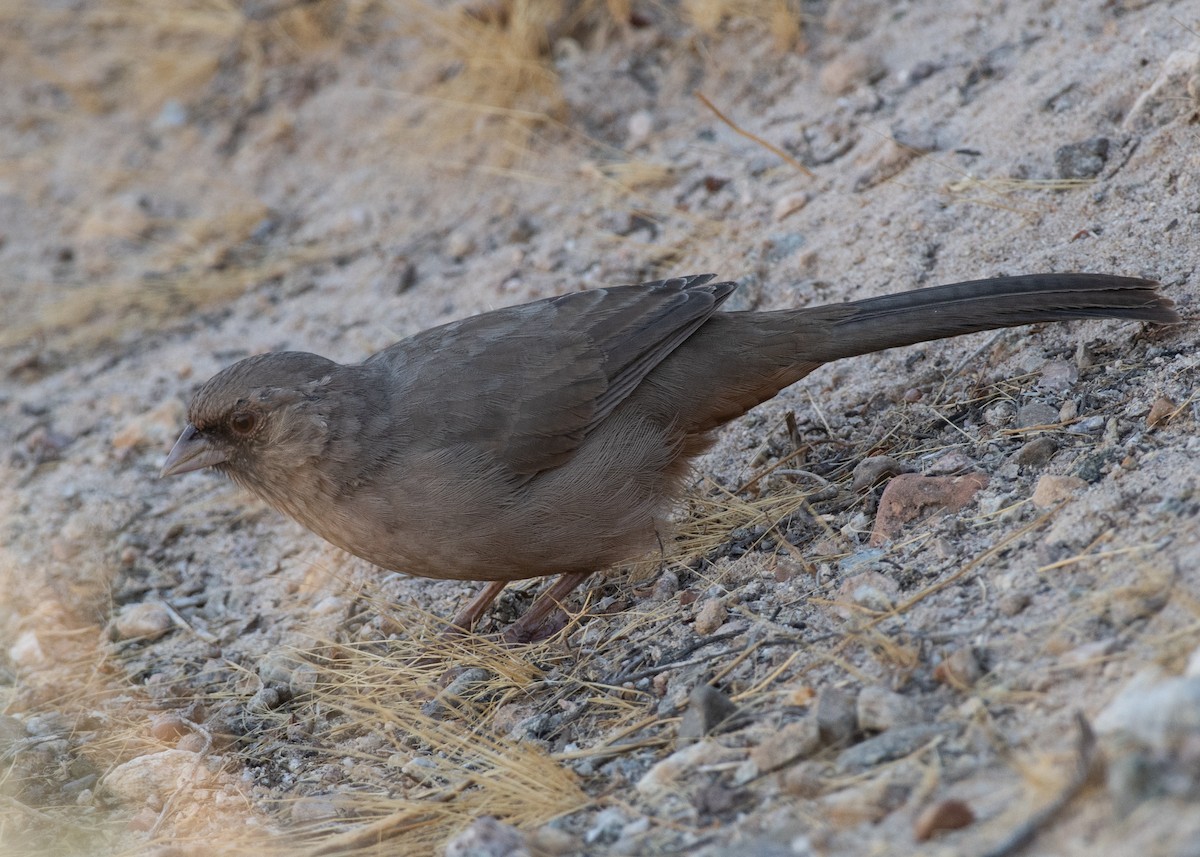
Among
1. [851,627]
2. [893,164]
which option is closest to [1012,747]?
[851,627]

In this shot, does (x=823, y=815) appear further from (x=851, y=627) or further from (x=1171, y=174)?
(x=1171, y=174)

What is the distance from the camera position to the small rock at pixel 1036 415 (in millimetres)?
4155

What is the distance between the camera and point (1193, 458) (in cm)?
346

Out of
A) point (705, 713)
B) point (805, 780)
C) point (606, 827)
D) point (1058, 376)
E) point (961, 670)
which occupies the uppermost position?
point (1058, 376)

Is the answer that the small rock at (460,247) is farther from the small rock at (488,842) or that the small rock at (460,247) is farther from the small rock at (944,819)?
the small rock at (944,819)

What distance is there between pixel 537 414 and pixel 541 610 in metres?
0.78

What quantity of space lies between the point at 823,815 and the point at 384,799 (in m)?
1.40

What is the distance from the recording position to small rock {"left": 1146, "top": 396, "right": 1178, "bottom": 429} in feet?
12.3

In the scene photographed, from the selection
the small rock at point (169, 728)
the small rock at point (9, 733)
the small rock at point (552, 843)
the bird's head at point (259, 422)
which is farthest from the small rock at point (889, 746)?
the small rock at point (9, 733)

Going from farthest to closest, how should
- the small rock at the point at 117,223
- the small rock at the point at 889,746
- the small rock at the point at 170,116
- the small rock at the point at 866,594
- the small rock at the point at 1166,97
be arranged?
the small rock at the point at 170,116
the small rock at the point at 117,223
the small rock at the point at 1166,97
the small rock at the point at 866,594
the small rock at the point at 889,746

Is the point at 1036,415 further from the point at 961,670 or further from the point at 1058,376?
the point at 961,670

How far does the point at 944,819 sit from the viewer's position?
2.48 metres

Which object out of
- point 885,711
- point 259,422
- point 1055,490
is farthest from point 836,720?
point 259,422

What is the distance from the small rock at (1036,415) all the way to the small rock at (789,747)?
1.63 meters
